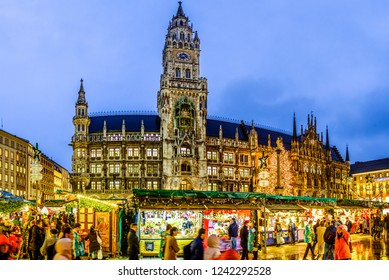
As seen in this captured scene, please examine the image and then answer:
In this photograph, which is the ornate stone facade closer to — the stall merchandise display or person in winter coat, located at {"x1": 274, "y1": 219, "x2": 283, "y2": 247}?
person in winter coat, located at {"x1": 274, "y1": 219, "x2": 283, "y2": 247}

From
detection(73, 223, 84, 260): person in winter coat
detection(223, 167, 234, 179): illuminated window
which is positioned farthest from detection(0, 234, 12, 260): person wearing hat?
detection(223, 167, 234, 179): illuminated window

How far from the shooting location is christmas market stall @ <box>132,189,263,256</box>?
2353cm

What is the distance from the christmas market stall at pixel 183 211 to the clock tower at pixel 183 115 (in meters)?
43.5

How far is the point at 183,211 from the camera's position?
24641 mm

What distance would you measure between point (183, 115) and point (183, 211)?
46898 millimetres

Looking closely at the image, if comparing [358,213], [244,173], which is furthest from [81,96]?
[358,213]

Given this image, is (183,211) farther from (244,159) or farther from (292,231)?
(244,159)

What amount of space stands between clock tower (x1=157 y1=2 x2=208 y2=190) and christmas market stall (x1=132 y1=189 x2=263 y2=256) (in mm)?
43490

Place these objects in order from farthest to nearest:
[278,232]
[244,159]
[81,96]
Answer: [244,159] → [81,96] → [278,232]

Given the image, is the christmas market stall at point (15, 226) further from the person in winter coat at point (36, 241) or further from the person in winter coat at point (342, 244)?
the person in winter coat at point (342, 244)

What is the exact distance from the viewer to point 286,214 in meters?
35.0

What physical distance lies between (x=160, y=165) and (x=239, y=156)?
1235 centimetres

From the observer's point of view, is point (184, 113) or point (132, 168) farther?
point (184, 113)
